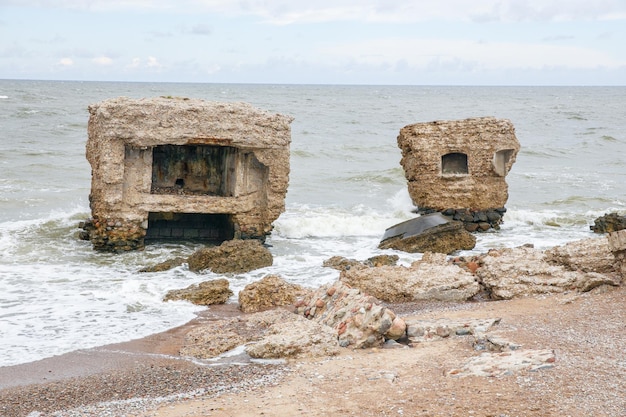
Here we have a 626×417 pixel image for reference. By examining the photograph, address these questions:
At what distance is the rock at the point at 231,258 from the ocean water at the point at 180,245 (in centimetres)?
25

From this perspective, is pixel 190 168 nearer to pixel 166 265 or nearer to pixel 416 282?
pixel 166 265

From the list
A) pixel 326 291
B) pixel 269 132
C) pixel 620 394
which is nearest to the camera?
pixel 620 394

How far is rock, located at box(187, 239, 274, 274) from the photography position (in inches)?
513

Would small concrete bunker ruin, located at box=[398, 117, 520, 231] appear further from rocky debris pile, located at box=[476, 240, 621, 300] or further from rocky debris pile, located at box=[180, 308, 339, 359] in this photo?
rocky debris pile, located at box=[180, 308, 339, 359]

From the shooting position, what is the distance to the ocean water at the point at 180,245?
33.9 feet

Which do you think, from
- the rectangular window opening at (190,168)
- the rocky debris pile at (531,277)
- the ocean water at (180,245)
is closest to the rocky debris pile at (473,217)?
the ocean water at (180,245)

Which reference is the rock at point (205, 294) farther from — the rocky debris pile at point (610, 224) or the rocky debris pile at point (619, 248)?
the rocky debris pile at point (610, 224)

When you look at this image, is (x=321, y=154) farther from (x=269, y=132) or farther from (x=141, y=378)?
(x=141, y=378)

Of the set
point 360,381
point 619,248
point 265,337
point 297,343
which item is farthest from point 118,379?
point 619,248

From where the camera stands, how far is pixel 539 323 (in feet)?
28.1

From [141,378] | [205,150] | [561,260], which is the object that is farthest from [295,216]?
[141,378]

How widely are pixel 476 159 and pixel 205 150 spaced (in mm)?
6299

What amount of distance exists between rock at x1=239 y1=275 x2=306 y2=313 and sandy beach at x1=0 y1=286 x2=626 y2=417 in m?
1.83

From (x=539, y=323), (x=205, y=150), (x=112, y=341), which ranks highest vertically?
(x=205, y=150)
